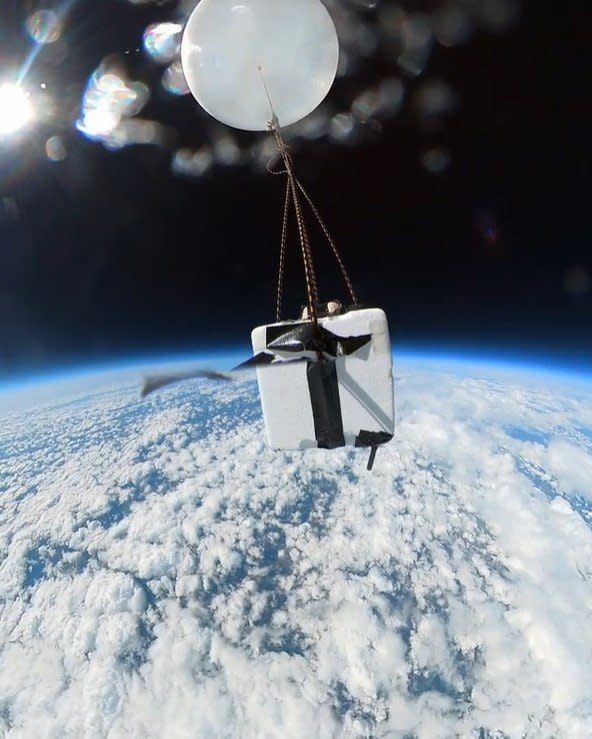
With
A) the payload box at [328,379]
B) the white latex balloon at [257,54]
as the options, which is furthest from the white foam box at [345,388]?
the white latex balloon at [257,54]

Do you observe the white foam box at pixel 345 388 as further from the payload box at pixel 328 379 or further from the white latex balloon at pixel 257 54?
the white latex balloon at pixel 257 54

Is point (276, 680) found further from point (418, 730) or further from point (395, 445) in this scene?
point (395, 445)

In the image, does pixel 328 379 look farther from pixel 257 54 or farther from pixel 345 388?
pixel 257 54

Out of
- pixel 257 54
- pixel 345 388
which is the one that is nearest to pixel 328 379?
pixel 345 388

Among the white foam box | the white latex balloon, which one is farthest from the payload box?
the white latex balloon

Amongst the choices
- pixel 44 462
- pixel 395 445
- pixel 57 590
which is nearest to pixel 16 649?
pixel 57 590

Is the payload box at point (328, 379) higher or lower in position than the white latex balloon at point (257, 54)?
lower

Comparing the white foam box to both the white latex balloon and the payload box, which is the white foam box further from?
the white latex balloon
